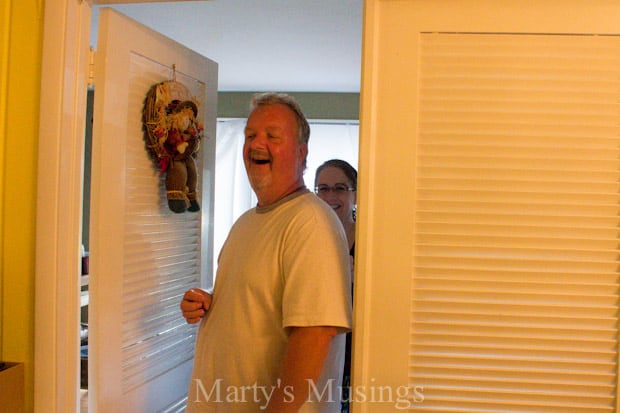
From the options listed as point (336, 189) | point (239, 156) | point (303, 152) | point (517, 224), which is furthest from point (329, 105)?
point (517, 224)

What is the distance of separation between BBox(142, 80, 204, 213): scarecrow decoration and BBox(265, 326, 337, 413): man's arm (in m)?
0.66

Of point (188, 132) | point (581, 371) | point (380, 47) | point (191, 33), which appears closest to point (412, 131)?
point (380, 47)

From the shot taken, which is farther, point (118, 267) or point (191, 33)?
point (191, 33)

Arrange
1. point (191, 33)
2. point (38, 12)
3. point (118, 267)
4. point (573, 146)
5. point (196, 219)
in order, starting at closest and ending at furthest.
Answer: point (573, 146) < point (38, 12) < point (118, 267) < point (196, 219) < point (191, 33)

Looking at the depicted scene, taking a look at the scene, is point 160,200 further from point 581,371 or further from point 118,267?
point 581,371

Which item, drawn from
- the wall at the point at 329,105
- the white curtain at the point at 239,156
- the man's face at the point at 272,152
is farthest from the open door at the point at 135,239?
the white curtain at the point at 239,156

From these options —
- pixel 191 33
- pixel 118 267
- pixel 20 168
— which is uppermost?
pixel 191 33

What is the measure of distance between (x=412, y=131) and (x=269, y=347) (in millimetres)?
628

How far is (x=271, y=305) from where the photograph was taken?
1377 millimetres

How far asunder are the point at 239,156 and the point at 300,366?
4.89m

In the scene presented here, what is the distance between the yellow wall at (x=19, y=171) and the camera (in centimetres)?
137

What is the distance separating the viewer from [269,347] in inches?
54.3

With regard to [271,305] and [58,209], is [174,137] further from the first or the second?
[271,305]

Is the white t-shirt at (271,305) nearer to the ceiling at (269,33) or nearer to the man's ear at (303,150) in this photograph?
the man's ear at (303,150)
